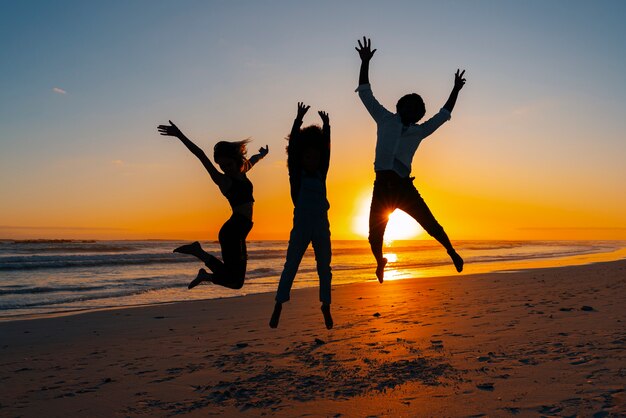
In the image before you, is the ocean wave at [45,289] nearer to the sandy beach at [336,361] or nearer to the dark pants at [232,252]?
the sandy beach at [336,361]

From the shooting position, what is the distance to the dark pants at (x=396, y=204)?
18.9 feet

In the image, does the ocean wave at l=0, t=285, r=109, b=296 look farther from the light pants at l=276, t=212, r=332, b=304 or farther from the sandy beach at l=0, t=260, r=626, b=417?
the light pants at l=276, t=212, r=332, b=304

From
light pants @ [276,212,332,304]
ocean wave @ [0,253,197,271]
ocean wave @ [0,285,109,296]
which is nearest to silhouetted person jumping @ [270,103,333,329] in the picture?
light pants @ [276,212,332,304]

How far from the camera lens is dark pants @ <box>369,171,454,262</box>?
18.9 feet

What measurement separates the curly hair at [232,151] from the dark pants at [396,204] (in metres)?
1.47

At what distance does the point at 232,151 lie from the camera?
5707 mm

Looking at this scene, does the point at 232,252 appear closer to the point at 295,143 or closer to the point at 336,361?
the point at 295,143

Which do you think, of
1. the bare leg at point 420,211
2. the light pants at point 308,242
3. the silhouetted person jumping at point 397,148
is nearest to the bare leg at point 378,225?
the silhouetted person jumping at point 397,148

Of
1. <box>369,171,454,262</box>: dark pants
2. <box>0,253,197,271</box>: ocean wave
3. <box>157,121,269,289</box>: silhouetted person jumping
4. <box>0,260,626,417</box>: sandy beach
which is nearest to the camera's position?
<box>157,121,269,289</box>: silhouetted person jumping

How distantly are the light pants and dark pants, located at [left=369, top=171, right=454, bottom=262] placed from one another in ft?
2.42

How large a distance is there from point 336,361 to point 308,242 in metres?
4.69

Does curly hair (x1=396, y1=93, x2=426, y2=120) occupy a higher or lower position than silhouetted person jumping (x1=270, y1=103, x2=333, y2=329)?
higher

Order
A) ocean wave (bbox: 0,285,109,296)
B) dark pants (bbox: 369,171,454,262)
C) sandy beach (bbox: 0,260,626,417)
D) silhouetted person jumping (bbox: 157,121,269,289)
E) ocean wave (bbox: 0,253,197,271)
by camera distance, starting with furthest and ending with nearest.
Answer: ocean wave (bbox: 0,253,197,271) → ocean wave (bbox: 0,285,109,296) → sandy beach (bbox: 0,260,626,417) → dark pants (bbox: 369,171,454,262) → silhouetted person jumping (bbox: 157,121,269,289)

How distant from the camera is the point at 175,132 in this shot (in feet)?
17.6
